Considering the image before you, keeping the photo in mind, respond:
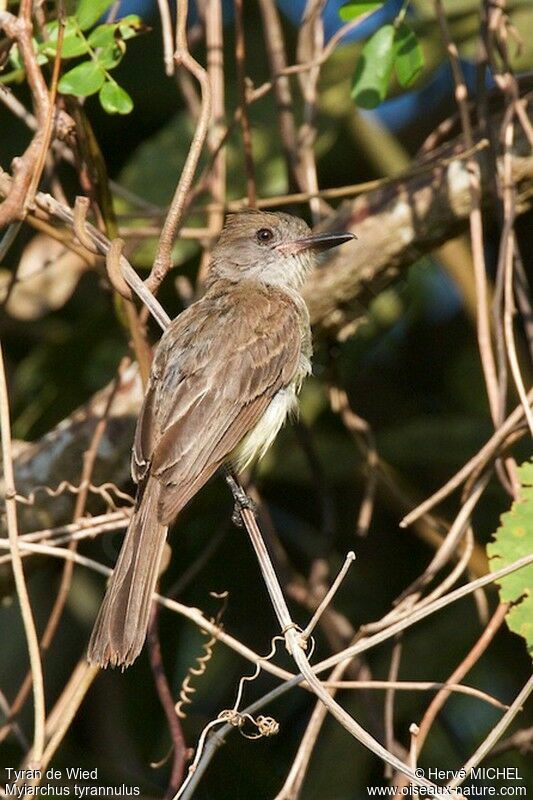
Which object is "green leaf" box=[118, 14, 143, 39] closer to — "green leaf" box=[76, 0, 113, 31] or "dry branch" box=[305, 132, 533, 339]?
"green leaf" box=[76, 0, 113, 31]

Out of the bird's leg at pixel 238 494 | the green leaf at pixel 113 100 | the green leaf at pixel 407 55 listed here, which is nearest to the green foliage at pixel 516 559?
the bird's leg at pixel 238 494

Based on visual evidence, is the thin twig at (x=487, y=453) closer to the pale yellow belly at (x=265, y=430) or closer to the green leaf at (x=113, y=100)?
the pale yellow belly at (x=265, y=430)

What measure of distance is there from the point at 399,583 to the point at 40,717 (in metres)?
2.25

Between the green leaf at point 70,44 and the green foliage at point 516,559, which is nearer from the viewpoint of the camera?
the green foliage at point 516,559

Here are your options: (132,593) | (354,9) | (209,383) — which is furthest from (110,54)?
(132,593)

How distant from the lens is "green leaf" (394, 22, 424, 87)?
131 inches

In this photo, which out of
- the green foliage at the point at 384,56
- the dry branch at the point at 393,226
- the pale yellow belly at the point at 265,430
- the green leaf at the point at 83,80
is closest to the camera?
the green leaf at the point at 83,80

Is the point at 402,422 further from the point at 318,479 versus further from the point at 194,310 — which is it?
the point at 194,310

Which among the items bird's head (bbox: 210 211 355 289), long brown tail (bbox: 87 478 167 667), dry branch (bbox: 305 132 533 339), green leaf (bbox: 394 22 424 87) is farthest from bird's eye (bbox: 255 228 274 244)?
long brown tail (bbox: 87 478 167 667)

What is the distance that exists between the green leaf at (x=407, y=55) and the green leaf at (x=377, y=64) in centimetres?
2

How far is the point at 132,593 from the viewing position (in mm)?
2850

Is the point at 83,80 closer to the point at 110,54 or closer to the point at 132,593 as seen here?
the point at 110,54

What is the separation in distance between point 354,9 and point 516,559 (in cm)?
157

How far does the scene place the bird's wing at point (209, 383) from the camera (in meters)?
3.22
